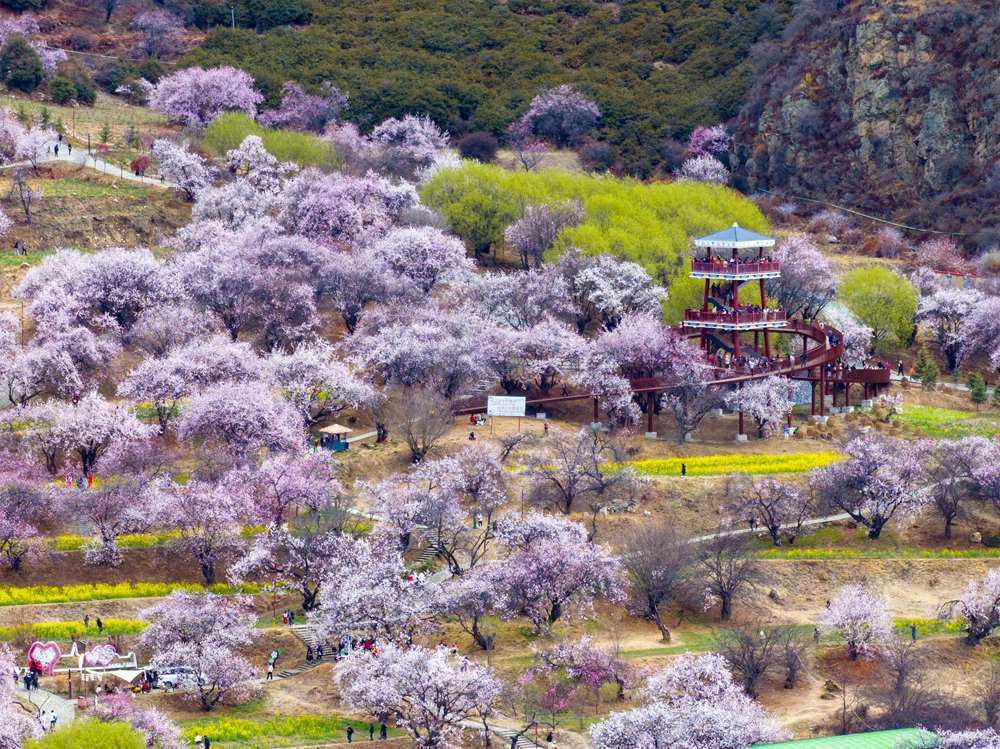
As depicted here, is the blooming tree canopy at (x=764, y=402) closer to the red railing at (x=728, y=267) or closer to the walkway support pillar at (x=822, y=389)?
the walkway support pillar at (x=822, y=389)

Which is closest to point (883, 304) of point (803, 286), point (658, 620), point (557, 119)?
point (803, 286)

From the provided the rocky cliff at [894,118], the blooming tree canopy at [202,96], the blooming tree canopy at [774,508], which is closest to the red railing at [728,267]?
the blooming tree canopy at [774,508]

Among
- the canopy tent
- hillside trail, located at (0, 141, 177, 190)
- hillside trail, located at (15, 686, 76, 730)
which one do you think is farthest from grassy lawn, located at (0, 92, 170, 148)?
hillside trail, located at (15, 686, 76, 730)

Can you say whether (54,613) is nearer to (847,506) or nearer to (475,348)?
(475,348)

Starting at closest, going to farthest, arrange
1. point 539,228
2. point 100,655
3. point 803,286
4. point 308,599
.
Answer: point 100,655, point 308,599, point 803,286, point 539,228

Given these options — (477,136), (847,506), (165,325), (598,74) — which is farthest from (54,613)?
(598,74)

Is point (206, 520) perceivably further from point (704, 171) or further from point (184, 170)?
point (704, 171)
